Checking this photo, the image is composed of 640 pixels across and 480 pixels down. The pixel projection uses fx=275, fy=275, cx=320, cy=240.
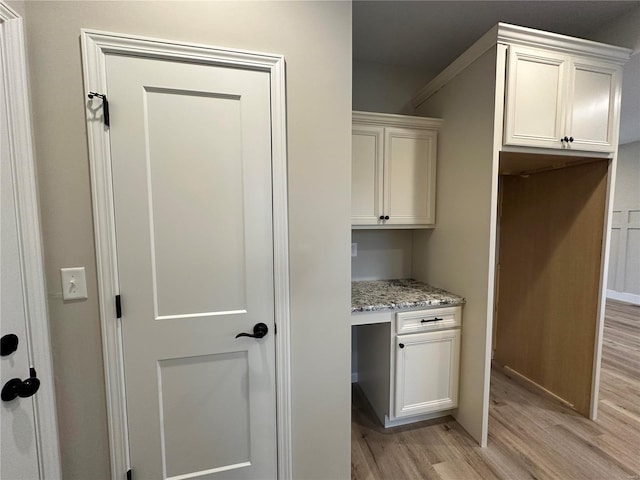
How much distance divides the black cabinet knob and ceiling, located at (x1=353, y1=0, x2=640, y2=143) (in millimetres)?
2367

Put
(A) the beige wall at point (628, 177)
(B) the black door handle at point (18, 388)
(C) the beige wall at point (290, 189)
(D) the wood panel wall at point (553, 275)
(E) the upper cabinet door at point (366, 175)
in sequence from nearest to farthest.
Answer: (B) the black door handle at point (18, 388)
(C) the beige wall at point (290, 189)
(D) the wood panel wall at point (553, 275)
(E) the upper cabinet door at point (366, 175)
(A) the beige wall at point (628, 177)

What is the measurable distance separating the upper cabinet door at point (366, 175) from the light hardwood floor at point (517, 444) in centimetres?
152

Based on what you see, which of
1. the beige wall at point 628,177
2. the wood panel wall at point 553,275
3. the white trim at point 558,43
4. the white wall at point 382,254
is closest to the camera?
the white trim at point 558,43

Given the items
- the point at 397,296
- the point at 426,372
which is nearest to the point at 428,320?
the point at 397,296

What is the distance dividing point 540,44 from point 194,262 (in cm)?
225

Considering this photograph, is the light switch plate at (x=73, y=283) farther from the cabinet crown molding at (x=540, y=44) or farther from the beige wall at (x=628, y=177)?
the beige wall at (x=628, y=177)

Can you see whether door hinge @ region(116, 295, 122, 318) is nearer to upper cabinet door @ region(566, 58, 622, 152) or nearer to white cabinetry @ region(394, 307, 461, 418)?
white cabinetry @ region(394, 307, 461, 418)

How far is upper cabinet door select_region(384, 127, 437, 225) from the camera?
83.4 inches

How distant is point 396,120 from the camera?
209 centimetres

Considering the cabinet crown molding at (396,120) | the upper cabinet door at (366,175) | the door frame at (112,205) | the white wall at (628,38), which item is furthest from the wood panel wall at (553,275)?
the door frame at (112,205)

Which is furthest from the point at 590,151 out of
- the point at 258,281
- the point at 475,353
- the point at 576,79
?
the point at 258,281

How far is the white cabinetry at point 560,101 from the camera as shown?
160 centimetres

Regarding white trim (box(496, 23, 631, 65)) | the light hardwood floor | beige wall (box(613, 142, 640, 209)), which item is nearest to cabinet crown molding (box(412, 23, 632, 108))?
white trim (box(496, 23, 631, 65))

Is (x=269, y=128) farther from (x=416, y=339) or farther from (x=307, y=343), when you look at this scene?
(x=416, y=339)
